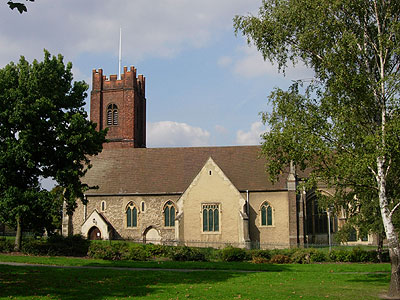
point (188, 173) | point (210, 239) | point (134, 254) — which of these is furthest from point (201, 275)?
point (188, 173)

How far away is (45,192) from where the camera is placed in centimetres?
2788

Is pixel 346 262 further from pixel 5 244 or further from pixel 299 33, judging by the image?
pixel 5 244

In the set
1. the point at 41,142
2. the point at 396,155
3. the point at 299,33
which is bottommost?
the point at 396,155

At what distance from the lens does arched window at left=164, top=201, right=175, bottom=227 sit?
42188 mm

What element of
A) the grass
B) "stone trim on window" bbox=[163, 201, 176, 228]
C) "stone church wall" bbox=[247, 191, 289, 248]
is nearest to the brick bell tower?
"stone trim on window" bbox=[163, 201, 176, 228]

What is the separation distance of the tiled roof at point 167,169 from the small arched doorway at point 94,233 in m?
3.49

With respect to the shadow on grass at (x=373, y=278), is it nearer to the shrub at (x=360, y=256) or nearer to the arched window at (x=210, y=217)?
the shrub at (x=360, y=256)

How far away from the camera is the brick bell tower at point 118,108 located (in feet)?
167

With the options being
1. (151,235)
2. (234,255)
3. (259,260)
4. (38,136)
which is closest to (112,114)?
(151,235)

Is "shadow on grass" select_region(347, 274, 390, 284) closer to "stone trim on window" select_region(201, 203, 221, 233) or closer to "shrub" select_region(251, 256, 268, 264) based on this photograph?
"shrub" select_region(251, 256, 268, 264)

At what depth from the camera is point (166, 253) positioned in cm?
2930

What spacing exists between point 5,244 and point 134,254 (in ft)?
26.8

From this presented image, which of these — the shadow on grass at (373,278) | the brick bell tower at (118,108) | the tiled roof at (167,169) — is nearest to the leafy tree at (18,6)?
the shadow on grass at (373,278)

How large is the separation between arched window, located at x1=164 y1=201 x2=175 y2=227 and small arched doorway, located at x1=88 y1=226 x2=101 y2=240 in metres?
6.28
